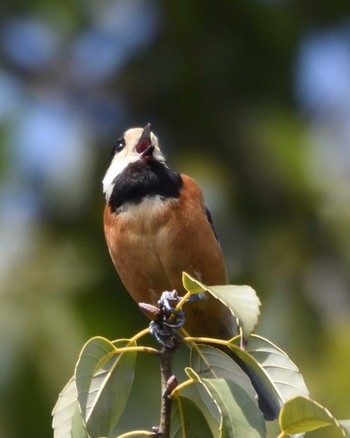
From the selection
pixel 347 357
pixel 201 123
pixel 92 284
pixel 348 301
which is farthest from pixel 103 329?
pixel 201 123

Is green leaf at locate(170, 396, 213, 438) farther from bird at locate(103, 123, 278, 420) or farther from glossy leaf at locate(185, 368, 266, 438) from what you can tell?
bird at locate(103, 123, 278, 420)

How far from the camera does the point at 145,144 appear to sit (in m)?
4.89

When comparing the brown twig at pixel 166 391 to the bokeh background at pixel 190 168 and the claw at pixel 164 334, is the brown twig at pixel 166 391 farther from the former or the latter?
the bokeh background at pixel 190 168

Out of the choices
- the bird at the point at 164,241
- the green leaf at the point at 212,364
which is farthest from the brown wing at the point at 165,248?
the green leaf at the point at 212,364

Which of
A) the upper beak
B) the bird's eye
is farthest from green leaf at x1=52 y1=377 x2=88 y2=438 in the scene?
the bird's eye

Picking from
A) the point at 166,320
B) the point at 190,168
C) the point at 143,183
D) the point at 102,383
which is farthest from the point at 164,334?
the point at 190,168

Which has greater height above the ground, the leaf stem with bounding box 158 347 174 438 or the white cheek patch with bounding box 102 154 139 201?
the white cheek patch with bounding box 102 154 139 201

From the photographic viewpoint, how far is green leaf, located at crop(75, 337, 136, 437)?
9.41ft

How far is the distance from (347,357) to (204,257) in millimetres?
2337

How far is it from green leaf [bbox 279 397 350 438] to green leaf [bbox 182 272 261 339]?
0.21 meters

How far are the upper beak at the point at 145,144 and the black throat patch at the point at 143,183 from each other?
0.24 feet

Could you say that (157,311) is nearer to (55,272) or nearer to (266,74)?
(55,272)

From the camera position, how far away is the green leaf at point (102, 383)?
113 inches

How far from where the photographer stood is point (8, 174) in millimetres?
8633
